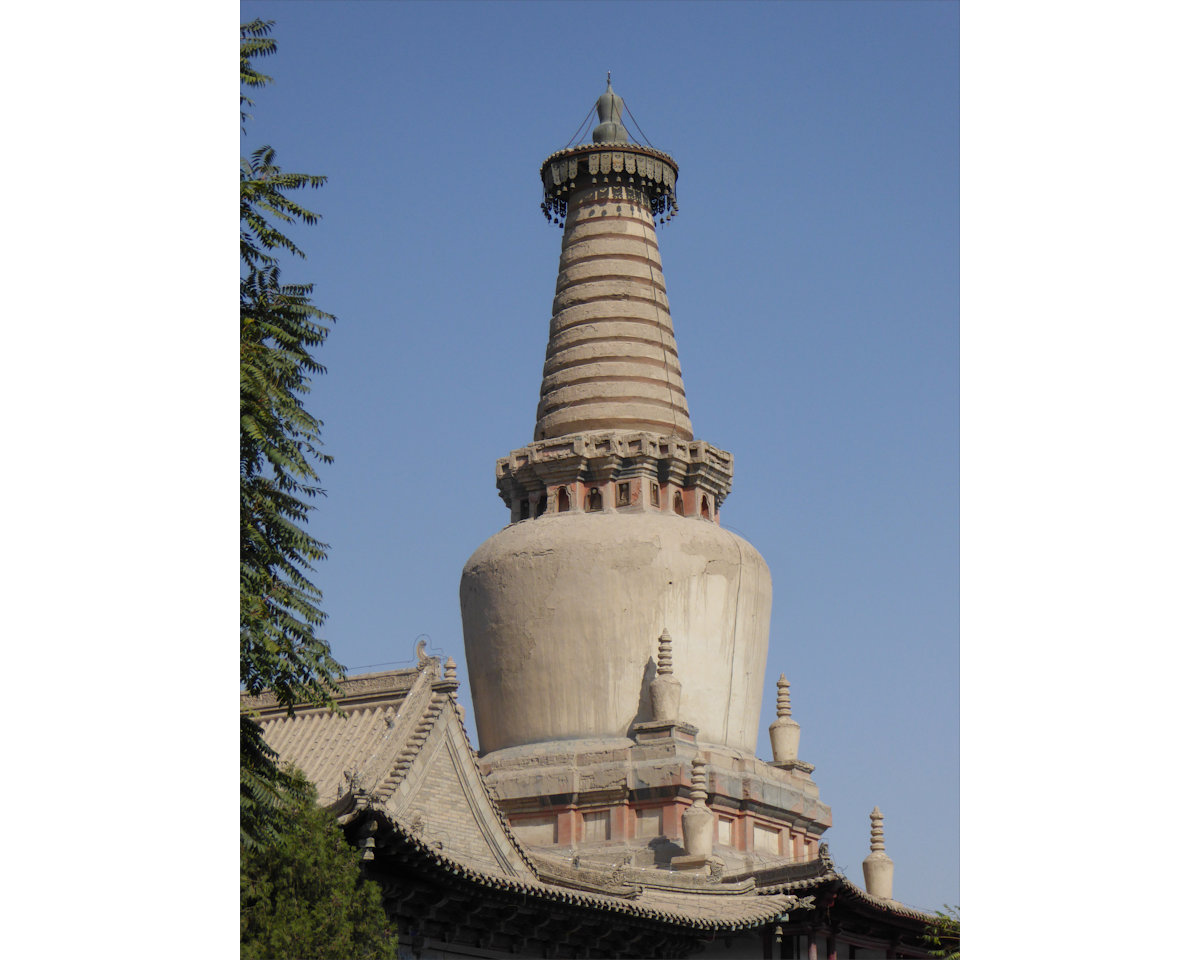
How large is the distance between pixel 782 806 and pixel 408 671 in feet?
38.2

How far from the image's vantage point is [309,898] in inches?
712

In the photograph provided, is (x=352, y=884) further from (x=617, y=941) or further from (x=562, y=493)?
(x=562, y=493)

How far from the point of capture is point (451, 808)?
22.6 metres

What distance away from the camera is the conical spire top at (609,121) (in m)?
36.9

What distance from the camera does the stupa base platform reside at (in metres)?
31.3

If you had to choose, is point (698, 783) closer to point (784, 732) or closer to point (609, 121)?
point (784, 732)

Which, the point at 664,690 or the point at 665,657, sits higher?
the point at 665,657

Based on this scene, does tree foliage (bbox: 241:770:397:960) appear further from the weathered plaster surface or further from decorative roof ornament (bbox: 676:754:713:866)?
the weathered plaster surface

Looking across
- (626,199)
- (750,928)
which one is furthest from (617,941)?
(626,199)

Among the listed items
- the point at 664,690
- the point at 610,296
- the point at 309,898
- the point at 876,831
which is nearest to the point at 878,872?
the point at 876,831

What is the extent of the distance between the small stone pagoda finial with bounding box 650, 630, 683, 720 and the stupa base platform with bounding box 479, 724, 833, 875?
0.36 meters

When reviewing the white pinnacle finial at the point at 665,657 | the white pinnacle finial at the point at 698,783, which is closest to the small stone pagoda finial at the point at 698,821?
the white pinnacle finial at the point at 698,783

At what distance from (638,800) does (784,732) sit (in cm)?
409

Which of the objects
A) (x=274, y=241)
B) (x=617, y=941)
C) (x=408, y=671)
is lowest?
(x=617, y=941)
